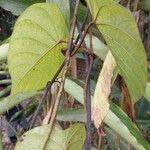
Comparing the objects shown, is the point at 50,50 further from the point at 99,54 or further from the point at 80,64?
the point at 80,64

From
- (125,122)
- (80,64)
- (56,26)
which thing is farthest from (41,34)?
(80,64)

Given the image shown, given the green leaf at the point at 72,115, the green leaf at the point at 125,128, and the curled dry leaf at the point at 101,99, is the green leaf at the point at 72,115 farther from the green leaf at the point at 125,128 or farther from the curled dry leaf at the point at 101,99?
the curled dry leaf at the point at 101,99

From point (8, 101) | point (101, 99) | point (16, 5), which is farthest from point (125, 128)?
point (16, 5)

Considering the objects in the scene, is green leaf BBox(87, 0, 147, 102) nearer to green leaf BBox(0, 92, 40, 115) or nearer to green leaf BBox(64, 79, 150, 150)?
green leaf BBox(64, 79, 150, 150)

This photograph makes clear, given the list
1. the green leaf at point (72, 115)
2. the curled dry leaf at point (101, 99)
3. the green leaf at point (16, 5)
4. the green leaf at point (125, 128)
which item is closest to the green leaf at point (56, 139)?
the curled dry leaf at point (101, 99)

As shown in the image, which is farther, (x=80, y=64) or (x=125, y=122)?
(x=80, y=64)

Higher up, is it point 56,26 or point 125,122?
point 56,26
